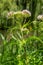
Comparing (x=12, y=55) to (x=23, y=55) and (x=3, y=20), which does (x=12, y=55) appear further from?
(x=3, y=20)

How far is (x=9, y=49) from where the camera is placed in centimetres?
165

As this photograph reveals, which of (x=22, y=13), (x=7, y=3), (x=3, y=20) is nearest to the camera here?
(x=22, y=13)

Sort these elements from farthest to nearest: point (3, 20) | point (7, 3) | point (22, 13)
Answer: point (3, 20) < point (7, 3) < point (22, 13)

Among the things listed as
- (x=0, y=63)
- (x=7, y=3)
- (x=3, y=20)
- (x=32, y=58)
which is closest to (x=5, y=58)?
(x=0, y=63)

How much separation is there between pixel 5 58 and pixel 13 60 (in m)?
0.06

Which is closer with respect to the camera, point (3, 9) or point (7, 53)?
point (7, 53)

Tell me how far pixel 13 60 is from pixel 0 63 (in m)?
0.09

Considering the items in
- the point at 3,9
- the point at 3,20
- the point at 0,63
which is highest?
the point at 0,63

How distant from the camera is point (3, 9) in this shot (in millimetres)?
10703

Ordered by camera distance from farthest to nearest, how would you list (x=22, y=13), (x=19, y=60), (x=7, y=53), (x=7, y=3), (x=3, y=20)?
(x=3, y=20) < (x=7, y=3) < (x=22, y=13) < (x=7, y=53) < (x=19, y=60)

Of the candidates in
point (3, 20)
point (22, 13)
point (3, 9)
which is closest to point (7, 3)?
point (3, 9)

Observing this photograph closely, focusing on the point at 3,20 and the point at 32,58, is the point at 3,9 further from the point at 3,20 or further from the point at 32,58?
the point at 32,58

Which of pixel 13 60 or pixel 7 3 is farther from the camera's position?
pixel 7 3

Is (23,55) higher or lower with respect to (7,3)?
higher
